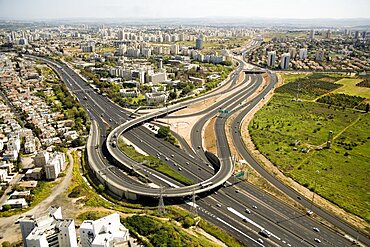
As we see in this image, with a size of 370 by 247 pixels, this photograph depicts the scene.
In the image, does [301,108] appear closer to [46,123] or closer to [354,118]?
[354,118]

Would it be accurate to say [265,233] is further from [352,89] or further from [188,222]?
[352,89]

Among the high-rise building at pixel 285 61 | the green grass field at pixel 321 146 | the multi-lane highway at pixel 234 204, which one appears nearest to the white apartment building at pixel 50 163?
the multi-lane highway at pixel 234 204

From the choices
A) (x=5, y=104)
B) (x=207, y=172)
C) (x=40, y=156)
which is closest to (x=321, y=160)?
(x=207, y=172)

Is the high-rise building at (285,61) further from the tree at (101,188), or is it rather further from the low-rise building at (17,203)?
the low-rise building at (17,203)

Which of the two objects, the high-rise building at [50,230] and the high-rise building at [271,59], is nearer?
the high-rise building at [50,230]

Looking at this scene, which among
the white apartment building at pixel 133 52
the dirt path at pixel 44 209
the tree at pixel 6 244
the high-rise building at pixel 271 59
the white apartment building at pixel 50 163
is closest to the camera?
the tree at pixel 6 244

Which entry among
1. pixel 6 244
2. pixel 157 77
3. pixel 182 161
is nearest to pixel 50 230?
pixel 6 244

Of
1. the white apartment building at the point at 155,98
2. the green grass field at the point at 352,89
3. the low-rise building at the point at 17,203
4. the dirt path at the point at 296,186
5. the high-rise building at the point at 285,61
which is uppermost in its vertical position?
the high-rise building at the point at 285,61
